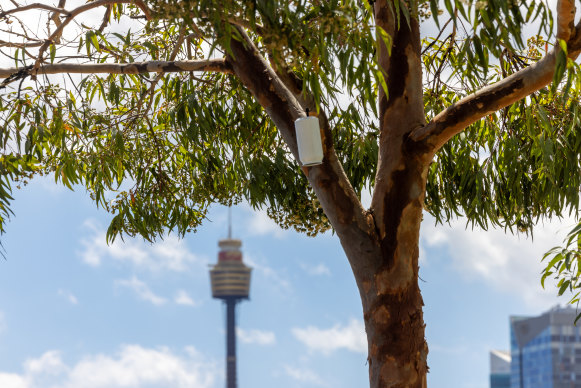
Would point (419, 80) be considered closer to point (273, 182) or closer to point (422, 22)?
point (422, 22)

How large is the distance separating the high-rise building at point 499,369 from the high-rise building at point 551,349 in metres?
11.7

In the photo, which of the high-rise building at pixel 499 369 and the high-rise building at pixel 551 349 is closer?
the high-rise building at pixel 551 349

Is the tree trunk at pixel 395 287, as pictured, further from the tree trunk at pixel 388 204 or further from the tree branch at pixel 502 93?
the tree branch at pixel 502 93

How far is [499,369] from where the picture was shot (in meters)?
97.4

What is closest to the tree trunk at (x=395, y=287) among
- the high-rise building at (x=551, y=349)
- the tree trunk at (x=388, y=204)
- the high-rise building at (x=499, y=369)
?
the tree trunk at (x=388, y=204)

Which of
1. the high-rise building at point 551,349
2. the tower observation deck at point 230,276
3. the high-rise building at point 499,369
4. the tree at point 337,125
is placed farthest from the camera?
the tower observation deck at point 230,276

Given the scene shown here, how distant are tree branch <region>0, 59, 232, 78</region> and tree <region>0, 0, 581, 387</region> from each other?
11 mm

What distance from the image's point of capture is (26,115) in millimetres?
6531

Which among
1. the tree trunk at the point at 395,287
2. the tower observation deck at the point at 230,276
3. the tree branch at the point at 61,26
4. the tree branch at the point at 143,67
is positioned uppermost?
the tower observation deck at the point at 230,276

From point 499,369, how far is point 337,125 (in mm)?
94824

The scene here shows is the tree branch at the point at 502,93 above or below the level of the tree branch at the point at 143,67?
below

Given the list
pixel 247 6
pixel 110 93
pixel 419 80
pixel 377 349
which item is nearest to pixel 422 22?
pixel 419 80

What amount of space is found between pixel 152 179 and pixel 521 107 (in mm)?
2980

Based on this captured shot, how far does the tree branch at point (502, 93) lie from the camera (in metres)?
5.29
